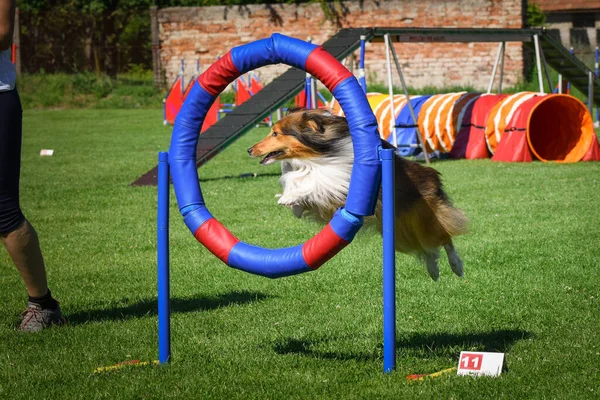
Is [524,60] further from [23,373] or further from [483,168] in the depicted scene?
[23,373]

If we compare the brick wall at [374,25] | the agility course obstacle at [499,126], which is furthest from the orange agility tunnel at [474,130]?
the brick wall at [374,25]

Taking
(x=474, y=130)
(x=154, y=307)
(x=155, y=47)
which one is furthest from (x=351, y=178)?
(x=155, y=47)

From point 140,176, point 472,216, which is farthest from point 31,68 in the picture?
point 472,216

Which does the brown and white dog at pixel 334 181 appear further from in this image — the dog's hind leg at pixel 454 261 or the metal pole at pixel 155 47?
the metal pole at pixel 155 47

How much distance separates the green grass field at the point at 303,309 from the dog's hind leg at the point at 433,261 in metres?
0.16

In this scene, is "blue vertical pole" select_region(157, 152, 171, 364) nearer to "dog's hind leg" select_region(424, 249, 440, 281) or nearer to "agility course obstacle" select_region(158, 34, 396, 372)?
"agility course obstacle" select_region(158, 34, 396, 372)

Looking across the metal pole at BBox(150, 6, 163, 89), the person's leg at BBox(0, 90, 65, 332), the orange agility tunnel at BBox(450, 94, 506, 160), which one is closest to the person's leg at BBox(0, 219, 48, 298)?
the person's leg at BBox(0, 90, 65, 332)

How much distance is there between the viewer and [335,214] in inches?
141

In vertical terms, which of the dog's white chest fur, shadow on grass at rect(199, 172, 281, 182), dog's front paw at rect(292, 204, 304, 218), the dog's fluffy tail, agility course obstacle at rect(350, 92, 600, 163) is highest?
the dog's white chest fur

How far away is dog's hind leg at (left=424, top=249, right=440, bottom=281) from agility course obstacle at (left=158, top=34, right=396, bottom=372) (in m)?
1.75

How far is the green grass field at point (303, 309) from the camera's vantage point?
3.61 meters

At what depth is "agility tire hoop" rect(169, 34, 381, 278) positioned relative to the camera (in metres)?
3.53

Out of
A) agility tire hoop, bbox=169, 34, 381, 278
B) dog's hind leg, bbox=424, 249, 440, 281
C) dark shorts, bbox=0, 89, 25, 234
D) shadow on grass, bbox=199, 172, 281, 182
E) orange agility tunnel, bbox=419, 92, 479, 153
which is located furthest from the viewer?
orange agility tunnel, bbox=419, 92, 479, 153

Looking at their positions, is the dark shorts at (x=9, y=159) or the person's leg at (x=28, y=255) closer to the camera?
the dark shorts at (x=9, y=159)
